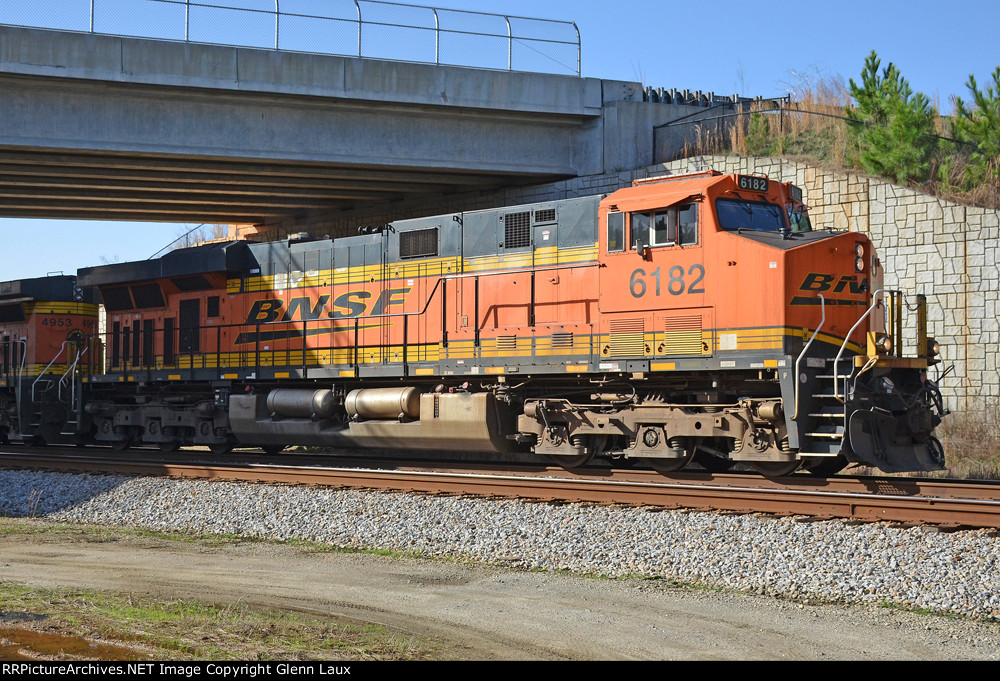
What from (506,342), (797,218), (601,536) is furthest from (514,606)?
(797,218)

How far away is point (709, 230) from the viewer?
11.8 meters

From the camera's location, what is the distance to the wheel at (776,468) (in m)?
11.6

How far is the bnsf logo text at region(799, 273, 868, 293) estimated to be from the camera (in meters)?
11.5

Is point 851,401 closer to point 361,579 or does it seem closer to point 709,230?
point 709,230

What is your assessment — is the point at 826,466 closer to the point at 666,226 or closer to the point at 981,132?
the point at 666,226

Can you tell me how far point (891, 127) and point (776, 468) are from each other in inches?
347

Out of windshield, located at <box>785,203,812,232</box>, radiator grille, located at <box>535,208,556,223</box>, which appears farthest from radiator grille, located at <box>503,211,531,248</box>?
windshield, located at <box>785,203,812,232</box>

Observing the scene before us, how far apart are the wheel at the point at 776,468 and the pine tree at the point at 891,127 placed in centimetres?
806

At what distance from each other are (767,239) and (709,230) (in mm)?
672

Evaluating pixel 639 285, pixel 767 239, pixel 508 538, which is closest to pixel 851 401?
pixel 767 239

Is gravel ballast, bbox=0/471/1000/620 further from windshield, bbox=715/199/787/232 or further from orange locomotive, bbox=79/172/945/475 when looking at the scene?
windshield, bbox=715/199/787/232

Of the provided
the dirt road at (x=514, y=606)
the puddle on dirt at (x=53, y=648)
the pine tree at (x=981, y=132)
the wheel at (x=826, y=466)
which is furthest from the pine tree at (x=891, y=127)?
the puddle on dirt at (x=53, y=648)

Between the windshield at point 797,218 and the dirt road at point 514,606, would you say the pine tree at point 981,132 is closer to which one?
the windshield at point 797,218

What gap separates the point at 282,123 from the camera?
67.5ft
